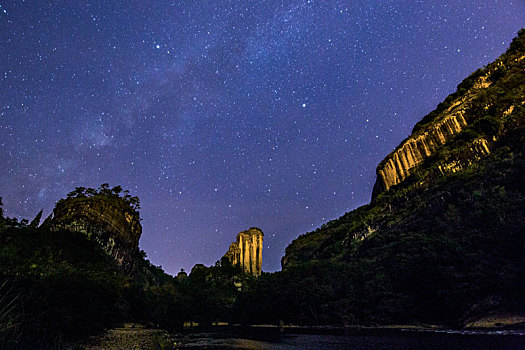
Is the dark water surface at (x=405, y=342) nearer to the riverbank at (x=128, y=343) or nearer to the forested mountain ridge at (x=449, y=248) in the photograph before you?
the riverbank at (x=128, y=343)

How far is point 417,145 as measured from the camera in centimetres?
9281

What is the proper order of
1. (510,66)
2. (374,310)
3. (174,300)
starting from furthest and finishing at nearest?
1. (510,66)
2. (174,300)
3. (374,310)

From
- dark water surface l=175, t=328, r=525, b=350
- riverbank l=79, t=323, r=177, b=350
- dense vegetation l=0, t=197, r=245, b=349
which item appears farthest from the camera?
riverbank l=79, t=323, r=177, b=350

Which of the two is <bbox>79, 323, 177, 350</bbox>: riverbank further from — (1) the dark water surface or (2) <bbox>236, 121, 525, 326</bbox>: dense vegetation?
(2) <bbox>236, 121, 525, 326</bbox>: dense vegetation

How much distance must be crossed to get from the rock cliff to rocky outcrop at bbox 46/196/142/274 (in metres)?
69.9

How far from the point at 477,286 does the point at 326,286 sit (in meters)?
21.2

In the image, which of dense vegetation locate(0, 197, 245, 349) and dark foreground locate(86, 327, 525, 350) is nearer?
dense vegetation locate(0, 197, 245, 349)

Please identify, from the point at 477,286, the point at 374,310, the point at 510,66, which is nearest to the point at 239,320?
the point at 374,310

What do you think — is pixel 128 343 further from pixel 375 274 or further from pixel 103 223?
pixel 103 223

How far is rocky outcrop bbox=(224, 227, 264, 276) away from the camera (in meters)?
156

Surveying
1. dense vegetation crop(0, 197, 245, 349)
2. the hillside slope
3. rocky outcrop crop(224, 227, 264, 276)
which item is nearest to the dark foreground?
dense vegetation crop(0, 197, 245, 349)

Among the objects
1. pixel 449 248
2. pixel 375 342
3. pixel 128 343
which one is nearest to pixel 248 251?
pixel 449 248

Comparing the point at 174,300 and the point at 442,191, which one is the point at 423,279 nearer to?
the point at 442,191

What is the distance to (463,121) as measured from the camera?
83625 mm
